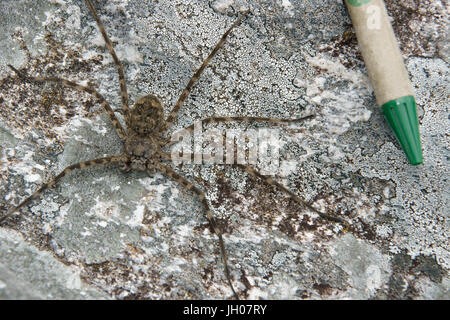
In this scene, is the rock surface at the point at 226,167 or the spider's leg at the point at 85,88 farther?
the spider's leg at the point at 85,88

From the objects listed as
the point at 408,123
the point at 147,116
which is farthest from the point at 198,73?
the point at 408,123

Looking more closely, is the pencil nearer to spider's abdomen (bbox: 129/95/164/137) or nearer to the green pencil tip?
the green pencil tip

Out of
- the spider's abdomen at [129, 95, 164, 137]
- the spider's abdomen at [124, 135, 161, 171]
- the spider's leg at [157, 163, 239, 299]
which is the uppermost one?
the spider's abdomen at [129, 95, 164, 137]

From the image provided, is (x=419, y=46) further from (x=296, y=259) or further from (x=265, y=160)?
(x=296, y=259)

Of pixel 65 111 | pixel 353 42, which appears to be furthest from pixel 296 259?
pixel 65 111

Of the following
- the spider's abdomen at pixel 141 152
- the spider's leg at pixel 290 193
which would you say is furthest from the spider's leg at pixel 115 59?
the spider's leg at pixel 290 193

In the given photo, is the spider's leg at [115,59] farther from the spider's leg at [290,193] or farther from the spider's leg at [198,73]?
the spider's leg at [290,193]

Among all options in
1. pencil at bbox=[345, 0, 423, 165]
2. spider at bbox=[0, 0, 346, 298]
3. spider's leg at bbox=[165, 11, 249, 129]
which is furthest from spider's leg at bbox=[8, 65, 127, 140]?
pencil at bbox=[345, 0, 423, 165]

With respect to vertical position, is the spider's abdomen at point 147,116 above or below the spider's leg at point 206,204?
above
